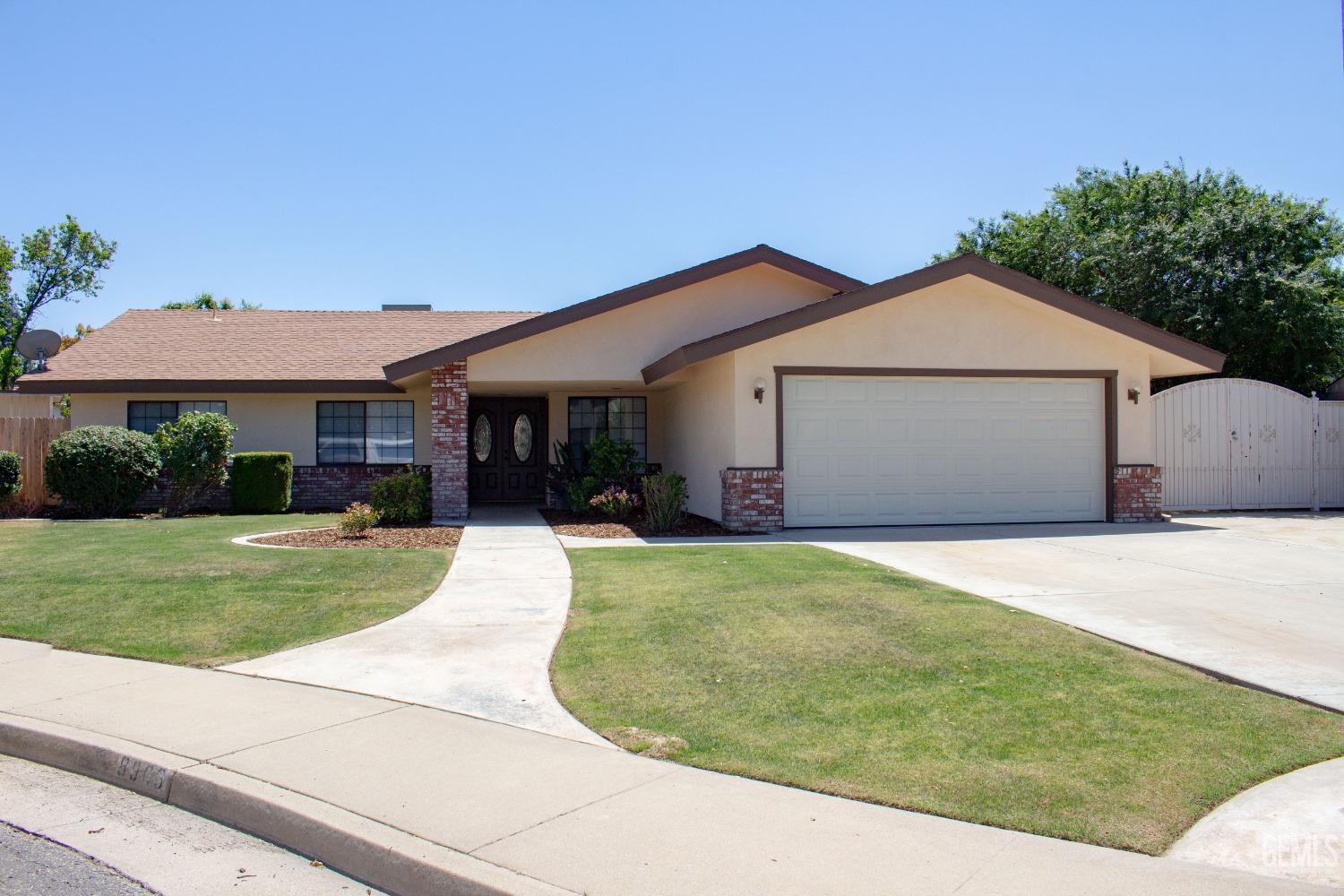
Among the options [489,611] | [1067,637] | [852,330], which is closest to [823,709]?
[1067,637]

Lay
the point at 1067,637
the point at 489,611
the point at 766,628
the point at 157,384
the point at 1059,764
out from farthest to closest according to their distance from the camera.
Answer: the point at 157,384, the point at 489,611, the point at 766,628, the point at 1067,637, the point at 1059,764

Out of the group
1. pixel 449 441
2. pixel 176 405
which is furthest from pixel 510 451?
pixel 176 405

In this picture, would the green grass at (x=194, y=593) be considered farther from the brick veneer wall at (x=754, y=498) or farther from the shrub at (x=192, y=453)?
the shrub at (x=192, y=453)

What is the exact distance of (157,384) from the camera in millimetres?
19312

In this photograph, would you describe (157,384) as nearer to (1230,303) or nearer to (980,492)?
(980,492)

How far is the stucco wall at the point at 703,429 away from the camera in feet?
48.9

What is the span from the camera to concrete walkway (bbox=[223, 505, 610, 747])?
612cm

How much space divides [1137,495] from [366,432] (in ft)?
48.7

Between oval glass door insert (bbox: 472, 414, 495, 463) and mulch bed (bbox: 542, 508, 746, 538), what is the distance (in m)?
5.09

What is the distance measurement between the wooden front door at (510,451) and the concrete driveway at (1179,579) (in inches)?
356

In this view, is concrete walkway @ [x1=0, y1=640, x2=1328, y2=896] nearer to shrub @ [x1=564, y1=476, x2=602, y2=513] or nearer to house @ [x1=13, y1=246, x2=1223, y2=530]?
house @ [x1=13, y1=246, x2=1223, y2=530]

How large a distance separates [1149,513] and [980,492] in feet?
9.80

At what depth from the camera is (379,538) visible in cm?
1405

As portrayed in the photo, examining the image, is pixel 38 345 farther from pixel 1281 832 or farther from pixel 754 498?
pixel 1281 832
